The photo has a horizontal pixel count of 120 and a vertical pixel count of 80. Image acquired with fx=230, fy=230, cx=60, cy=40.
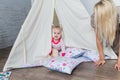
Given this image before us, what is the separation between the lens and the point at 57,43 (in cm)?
286

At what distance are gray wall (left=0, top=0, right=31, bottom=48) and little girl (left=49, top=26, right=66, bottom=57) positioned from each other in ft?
4.83

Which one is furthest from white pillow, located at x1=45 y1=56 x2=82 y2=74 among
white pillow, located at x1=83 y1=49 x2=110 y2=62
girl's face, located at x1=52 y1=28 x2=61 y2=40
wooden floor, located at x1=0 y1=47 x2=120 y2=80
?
girl's face, located at x1=52 y1=28 x2=61 y2=40

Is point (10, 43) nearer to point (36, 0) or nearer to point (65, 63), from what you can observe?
point (36, 0)

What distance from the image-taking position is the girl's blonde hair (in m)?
2.33

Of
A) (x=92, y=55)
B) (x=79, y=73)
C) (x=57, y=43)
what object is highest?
(x=57, y=43)

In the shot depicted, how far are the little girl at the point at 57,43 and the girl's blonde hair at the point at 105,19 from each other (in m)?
0.60

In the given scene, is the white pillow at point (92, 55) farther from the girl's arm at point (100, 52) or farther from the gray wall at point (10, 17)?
the gray wall at point (10, 17)

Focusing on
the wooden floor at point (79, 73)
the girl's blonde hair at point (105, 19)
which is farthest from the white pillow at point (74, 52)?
the girl's blonde hair at point (105, 19)

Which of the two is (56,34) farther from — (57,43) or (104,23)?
(104,23)

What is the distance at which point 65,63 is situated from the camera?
2293mm

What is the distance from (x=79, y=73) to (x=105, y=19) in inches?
24.0

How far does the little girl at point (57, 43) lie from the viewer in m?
2.83

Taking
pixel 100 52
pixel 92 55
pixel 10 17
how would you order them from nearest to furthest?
pixel 100 52 → pixel 92 55 → pixel 10 17

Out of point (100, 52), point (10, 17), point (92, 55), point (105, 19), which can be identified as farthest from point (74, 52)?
point (10, 17)
